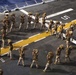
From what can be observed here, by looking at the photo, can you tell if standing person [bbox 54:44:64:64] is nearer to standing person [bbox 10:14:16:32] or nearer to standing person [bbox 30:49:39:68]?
standing person [bbox 30:49:39:68]

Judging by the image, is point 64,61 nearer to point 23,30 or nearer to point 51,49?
point 51,49

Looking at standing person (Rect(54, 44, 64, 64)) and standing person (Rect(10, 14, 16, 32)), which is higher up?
standing person (Rect(10, 14, 16, 32))

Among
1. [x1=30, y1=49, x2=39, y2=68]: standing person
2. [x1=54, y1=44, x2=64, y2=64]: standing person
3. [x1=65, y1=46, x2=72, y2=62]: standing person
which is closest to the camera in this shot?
[x1=30, y1=49, x2=39, y2=68]: standing person

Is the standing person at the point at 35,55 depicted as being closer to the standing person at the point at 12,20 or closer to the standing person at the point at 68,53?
the standing person at the point at 68,53

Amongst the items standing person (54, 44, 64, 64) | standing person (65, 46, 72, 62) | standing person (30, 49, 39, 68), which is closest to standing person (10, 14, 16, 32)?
standing person (30, 49, 39, 68)

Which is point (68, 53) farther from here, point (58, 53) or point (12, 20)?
point (12, 20)

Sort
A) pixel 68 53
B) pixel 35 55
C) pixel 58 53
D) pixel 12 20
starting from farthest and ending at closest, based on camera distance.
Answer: pixel 12 20 < pixel 68 53 < pixel 58 53 < pixel 35 55

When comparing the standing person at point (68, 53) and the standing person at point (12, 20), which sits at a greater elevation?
the standing person at point (12, 20)

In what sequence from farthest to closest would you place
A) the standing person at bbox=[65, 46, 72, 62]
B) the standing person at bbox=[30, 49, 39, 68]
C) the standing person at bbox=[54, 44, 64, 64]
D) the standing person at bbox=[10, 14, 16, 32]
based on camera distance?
the standing person at bbox=[10, 14, 16, 32], the standing person at bbox=[65, 46, 72, 62], the standing person at bbox=[54, 44, 64, 64], the standing person at bbox=[30, 49, 39, 68]

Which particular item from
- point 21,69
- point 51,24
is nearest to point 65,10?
point 51,24

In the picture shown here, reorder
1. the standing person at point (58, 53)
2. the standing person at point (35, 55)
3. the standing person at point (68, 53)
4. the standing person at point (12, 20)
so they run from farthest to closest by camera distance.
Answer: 1. the standing person at point (12, 20)
2. the standing person at point (68, 53)
3. the standing person at point (58, 53)
4. the standing person at point (35, 55)

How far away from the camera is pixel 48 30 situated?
33.5 meters

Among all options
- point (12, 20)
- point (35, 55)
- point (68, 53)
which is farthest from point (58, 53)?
point (12, 20)

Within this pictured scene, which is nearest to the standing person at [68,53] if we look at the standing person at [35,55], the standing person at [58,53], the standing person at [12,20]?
the standing person at [58,53]
